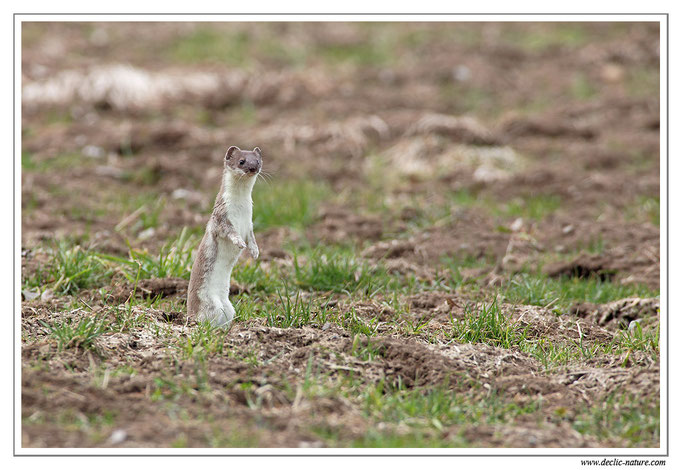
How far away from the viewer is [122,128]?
9445 mm

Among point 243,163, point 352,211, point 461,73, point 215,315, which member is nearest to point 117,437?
point 215,315

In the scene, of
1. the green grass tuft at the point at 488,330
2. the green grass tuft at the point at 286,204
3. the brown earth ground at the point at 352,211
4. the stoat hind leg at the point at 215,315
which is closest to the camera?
the brown earth ground at the point at 352,211

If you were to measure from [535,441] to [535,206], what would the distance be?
456cm

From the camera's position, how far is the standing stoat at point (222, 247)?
4691mm

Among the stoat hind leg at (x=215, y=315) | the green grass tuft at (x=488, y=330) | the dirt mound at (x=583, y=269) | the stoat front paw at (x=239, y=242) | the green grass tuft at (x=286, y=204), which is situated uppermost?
the green grass tuft at (x=286, y=204)

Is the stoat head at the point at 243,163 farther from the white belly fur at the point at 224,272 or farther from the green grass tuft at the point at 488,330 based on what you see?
the green grass tuft at the point at 488,330

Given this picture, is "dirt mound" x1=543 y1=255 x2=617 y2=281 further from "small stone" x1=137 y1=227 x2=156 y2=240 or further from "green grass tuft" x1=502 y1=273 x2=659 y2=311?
"small stone" x1=137 y1=227 x2=156 y2=240

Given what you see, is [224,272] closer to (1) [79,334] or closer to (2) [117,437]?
(1) [79,334]

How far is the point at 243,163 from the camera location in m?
4.62

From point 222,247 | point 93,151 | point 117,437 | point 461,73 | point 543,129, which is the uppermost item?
point 461,73

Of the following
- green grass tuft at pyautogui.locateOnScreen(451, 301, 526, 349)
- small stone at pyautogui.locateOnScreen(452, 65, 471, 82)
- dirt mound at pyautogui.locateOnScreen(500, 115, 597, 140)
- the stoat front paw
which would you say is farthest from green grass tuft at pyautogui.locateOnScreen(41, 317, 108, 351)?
small stone at pyautogui.locateOnScreen(452, 65, 471, 82)

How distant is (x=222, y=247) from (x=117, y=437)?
150 cm

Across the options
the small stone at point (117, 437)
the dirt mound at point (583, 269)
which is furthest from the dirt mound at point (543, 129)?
the small stone at point (117, 437)
